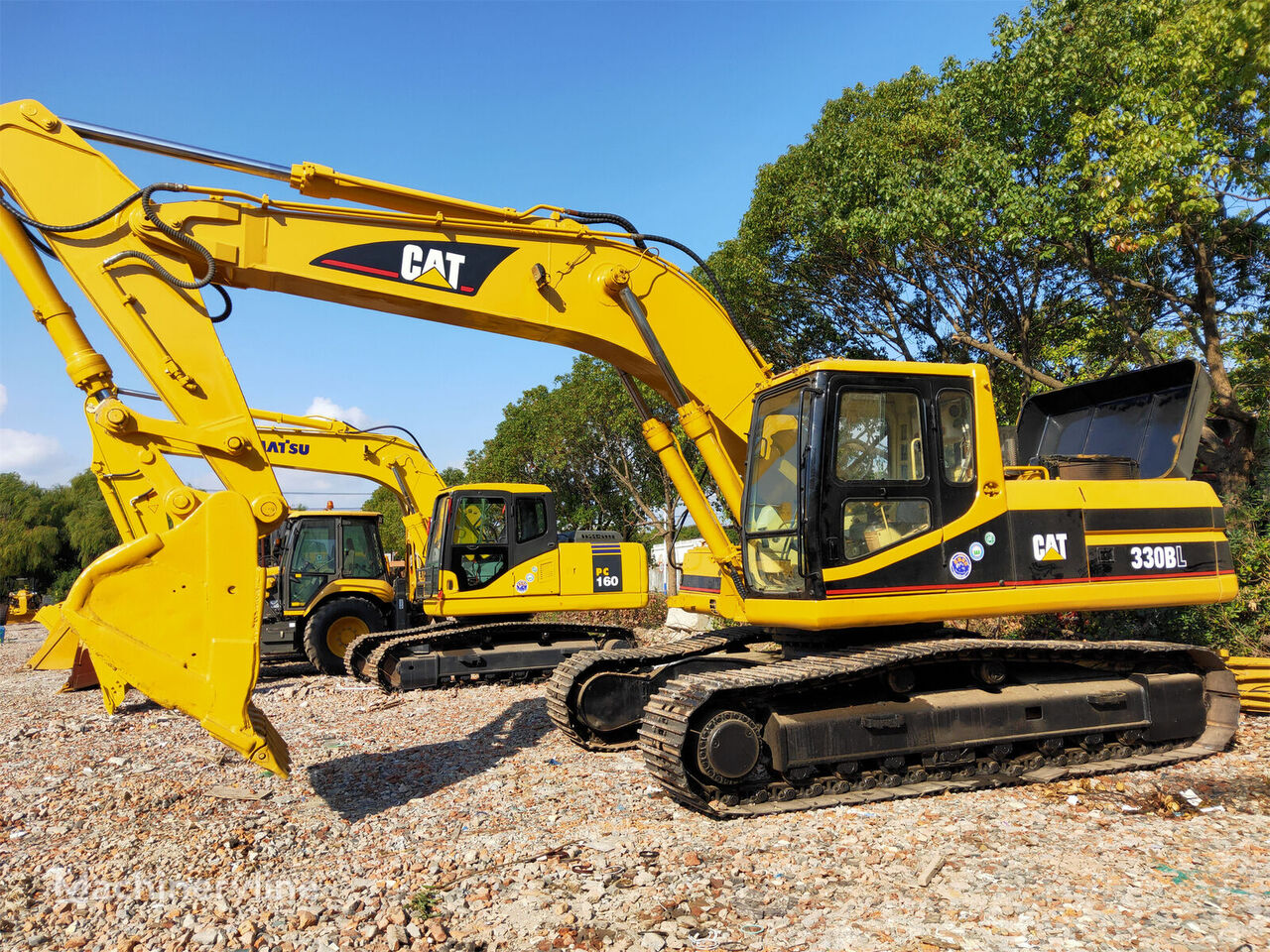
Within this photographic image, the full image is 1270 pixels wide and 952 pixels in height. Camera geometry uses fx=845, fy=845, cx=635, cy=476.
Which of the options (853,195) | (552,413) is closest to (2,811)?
(853,195)

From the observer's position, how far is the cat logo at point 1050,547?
6121 millimetres

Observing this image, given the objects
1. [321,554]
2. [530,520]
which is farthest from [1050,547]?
[321,554]

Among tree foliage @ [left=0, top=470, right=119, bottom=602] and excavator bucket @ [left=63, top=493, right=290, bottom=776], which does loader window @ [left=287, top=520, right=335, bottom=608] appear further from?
tree foliage @ [left=0, top=470, right=119, bottom=602]

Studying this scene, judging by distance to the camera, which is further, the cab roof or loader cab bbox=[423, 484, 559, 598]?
the cab roof

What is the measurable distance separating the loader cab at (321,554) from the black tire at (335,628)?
18.7 inches

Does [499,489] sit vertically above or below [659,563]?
above

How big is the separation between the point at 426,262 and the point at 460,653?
6.16m

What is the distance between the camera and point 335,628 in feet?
41.3

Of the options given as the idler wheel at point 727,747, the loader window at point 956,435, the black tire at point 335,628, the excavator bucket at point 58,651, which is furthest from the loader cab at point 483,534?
the loader window at point 956,435

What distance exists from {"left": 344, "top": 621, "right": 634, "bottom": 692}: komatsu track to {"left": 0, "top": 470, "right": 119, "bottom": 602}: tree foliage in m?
34.5

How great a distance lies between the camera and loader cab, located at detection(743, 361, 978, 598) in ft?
18.4

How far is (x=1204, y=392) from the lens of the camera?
6.73 metres

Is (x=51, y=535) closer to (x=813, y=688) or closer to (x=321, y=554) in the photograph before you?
(x=321, y=554)

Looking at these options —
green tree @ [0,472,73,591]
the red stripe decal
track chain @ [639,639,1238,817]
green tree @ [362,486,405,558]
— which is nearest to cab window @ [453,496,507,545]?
the red stripe decal
